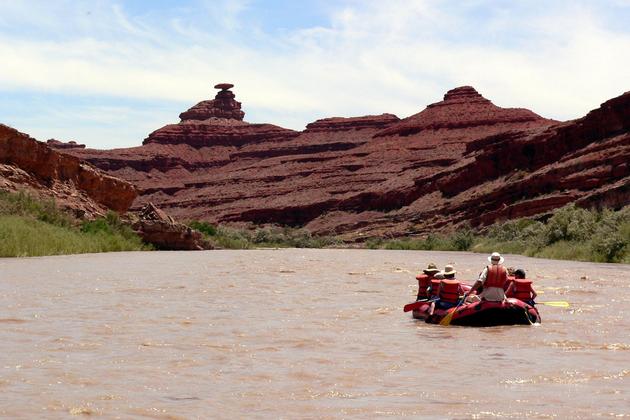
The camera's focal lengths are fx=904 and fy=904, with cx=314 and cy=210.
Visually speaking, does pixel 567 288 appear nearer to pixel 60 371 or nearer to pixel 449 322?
pixel 449 322

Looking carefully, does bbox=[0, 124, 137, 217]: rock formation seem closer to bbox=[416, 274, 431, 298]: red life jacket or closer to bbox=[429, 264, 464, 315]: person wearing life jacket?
bbox=[416, 274, 431, 298]: red life jacket

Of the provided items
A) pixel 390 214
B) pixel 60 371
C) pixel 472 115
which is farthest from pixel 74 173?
pixel 472 115

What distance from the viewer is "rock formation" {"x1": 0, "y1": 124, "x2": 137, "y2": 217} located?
44.3m

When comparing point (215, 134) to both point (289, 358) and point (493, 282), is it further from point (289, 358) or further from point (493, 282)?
point (289, 358)

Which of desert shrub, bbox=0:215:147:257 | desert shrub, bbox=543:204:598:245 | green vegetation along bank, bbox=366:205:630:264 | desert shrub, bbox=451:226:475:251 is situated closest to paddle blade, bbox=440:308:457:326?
desert shrub, bbox=0:215:147:257

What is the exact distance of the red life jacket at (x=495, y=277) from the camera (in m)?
14.6

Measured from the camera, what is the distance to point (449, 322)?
14.6 metres

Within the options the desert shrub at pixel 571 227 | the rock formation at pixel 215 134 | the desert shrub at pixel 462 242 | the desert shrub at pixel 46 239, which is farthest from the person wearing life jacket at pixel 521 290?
the rock formation at pixel 215 134

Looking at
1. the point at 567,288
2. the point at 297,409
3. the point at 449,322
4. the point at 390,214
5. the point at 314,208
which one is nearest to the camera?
the point at 297,409

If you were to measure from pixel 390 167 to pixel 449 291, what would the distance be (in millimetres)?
112552

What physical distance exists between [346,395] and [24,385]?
3.05m

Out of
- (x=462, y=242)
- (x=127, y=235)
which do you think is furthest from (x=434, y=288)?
(x=462, y=242)

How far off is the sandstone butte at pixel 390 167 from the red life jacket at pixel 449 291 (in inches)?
1844

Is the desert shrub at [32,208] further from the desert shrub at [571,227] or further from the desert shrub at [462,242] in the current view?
the desert shrub at [462,242]
